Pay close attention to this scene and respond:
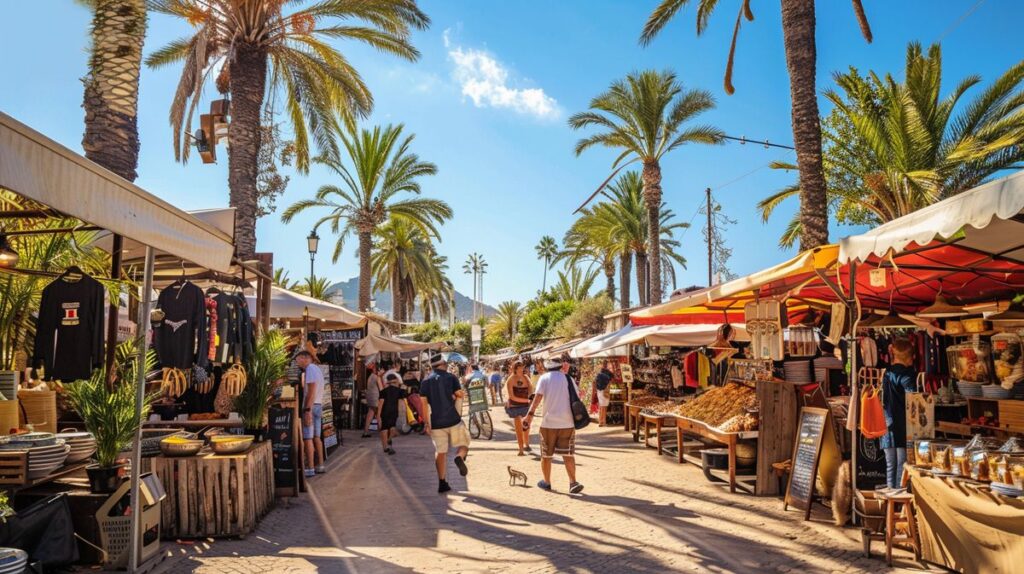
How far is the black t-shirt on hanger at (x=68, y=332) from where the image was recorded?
5254 mm

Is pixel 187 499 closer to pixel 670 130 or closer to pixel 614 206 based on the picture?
pixel 670 130

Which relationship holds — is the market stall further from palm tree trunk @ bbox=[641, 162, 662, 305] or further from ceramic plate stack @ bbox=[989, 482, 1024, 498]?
palm tree trunk @ bbox=[641, 162, 662, 305]

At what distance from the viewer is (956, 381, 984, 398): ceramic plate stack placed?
8023 millimetres

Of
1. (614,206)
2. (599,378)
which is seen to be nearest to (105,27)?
(599,378)

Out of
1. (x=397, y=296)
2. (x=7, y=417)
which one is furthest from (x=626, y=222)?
(x=7, y=417)

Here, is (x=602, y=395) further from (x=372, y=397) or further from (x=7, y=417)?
(x=7, y=417)

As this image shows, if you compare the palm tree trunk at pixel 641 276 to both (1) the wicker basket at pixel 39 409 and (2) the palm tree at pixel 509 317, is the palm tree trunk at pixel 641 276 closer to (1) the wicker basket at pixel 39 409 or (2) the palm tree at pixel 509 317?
(1) the wicker basket at pixel 39 409

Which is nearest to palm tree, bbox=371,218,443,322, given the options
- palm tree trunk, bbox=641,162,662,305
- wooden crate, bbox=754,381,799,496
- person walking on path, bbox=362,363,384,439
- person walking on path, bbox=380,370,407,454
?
palm tree trunk, bbox=641,162,662,305

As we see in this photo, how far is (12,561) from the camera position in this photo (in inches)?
163

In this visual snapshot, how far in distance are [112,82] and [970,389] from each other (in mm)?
11959

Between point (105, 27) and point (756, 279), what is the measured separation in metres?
9.56

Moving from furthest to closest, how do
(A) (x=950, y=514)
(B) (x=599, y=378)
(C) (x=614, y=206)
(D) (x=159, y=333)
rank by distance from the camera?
1. (C) (x=614, y=206)
2. (B) (x=599, y=378)
3. (D) (x=159, y=333)
4. (A) (x=950, y=514)

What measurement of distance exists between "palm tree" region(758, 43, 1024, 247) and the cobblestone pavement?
40.2 feet

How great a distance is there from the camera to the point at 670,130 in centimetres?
2459
